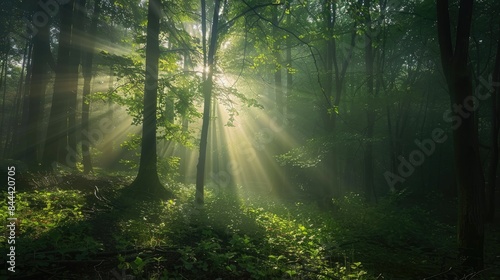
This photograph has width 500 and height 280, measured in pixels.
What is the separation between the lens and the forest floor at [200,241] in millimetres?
4547

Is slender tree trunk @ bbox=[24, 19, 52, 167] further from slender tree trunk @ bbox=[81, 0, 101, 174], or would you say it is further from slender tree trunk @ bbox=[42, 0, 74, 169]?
slender tree trunk @ bbox=[81, 0, 101, 174]

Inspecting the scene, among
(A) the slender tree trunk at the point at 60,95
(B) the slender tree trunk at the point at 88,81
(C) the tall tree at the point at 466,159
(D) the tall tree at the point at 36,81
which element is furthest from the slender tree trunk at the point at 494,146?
(B) the slender tree trunk at the point at 88,81

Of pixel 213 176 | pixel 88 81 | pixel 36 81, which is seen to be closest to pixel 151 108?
pixel 36 81

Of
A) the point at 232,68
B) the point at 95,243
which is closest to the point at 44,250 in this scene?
the point at 95,243

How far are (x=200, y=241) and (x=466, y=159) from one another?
19.3 ft

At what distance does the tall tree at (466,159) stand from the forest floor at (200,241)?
1.64 ft

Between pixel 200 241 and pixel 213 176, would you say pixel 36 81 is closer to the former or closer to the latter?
pixel 200 241

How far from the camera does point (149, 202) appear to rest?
9625 millimetres

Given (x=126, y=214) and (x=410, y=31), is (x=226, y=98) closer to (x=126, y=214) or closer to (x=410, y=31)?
(x=126, y=214)

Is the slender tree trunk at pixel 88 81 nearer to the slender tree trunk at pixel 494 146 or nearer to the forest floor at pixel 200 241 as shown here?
the forest floor at pixel 200 241

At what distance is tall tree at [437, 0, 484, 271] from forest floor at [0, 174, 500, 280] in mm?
501

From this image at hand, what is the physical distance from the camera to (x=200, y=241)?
646cm

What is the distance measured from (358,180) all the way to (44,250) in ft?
112

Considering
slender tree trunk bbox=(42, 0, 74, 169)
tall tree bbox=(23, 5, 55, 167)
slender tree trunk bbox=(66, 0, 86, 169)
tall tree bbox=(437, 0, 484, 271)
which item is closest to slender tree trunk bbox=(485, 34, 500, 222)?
tall tree bbox=(437, 0, 484, 271)
